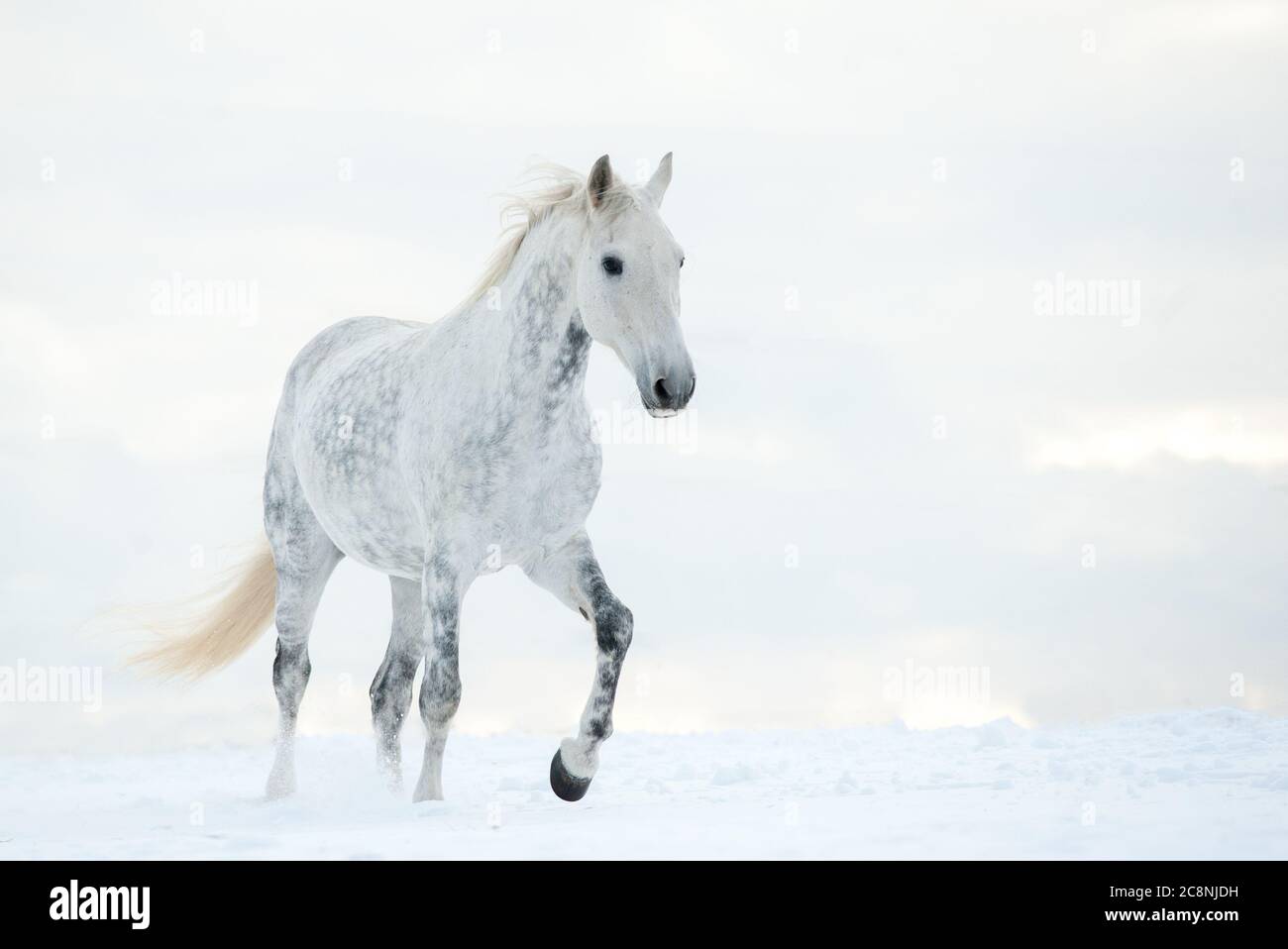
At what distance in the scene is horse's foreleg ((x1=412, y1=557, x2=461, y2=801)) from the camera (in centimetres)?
612

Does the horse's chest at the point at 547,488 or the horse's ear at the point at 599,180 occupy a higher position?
the horse's ear at the point at 599,180

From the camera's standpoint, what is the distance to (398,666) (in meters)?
7.64

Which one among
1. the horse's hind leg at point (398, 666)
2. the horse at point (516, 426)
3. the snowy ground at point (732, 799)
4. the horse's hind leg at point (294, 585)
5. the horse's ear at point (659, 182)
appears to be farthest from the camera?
the horse's hind leg at point (294, 585)

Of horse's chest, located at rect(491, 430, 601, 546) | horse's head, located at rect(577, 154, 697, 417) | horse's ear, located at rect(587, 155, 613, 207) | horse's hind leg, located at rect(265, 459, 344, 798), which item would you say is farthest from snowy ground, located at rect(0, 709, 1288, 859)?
horse's ear, located at rect(587, 155, 613, 207)

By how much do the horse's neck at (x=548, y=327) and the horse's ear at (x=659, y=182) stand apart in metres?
0.37

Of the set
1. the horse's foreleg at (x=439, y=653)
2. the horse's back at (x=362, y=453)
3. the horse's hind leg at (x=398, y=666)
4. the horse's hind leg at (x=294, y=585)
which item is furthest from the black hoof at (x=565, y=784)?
the horse's hind leg at (x=294, y=585)

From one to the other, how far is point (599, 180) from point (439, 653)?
223cm

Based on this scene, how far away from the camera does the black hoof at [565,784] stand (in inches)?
247

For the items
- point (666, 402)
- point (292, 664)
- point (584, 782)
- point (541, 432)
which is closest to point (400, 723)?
point (292, 664)

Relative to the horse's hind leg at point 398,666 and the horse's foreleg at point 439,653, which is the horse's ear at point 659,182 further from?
the horse's hind leg at point 398,666

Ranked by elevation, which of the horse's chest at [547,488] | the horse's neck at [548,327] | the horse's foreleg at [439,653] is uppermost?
the horse's neck at [548,327]

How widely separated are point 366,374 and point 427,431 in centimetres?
95

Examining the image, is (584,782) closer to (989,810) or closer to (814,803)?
(814,803)

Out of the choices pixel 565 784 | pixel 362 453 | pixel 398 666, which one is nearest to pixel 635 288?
pixel 362 453
